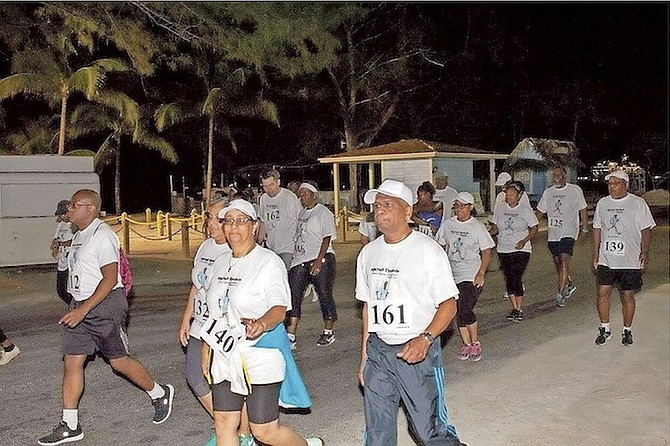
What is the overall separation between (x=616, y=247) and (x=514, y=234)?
5.87ft

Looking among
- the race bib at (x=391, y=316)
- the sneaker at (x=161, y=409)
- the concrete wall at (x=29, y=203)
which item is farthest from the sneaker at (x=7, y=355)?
the concrete wall at (x=29, y=203)

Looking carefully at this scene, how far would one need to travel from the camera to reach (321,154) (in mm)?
42969

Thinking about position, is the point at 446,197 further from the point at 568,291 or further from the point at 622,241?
the point at 622,241

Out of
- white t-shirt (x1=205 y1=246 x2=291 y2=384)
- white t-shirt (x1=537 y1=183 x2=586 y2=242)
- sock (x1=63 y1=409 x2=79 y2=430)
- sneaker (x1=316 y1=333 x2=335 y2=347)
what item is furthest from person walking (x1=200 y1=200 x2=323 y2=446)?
white t-shirt (x1=537 y1=183 x2=586 y2=242)

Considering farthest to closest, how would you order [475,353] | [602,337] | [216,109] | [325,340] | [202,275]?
1. [216,109]
2. [325,340]
3. [602,337]
4. [475,353]
5. [202,275]

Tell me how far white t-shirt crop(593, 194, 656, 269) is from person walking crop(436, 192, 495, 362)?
1.35 metres

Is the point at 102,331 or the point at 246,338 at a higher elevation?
→ the point at 246,338

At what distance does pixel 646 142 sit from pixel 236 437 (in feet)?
162

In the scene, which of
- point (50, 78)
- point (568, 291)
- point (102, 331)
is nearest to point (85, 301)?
point (102, 331)

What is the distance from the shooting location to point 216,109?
37812 millimetres

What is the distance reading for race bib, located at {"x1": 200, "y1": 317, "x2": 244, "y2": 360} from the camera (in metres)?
4.05

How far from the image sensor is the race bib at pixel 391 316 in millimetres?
4070

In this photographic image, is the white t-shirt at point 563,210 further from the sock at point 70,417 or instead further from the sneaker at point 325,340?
the sock at point 70,417

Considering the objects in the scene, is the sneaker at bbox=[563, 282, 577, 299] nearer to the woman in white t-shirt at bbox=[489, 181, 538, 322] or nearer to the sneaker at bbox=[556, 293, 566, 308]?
the sneaker at bbox=[556, 293, 566, 308]
